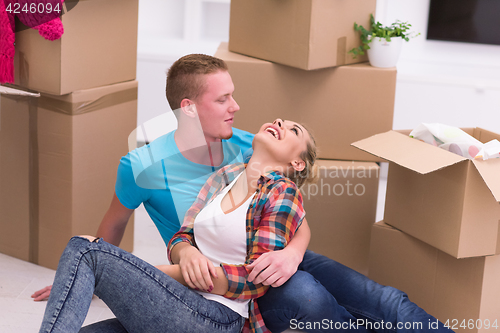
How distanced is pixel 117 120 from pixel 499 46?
2.04 meters

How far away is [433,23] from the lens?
2.73m

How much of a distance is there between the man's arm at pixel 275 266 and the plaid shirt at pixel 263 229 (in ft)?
0.06

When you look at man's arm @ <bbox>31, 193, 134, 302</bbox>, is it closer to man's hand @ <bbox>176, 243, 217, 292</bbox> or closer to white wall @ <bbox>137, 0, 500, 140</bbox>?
man's hand @ <bbox>176, 243, 217, 292</bbox>

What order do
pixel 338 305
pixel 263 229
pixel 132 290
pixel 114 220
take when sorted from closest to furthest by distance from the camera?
pixel 132 290 < pixel 263 229 < pixel 338 305 < pixel 114 220

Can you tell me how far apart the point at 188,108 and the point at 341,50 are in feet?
2.08


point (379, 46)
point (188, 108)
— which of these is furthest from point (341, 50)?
point (188, 108)

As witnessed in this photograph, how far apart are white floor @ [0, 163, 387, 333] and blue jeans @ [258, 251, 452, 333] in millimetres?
562

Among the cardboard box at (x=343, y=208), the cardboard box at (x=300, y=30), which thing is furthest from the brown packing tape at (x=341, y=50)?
the cardboard box at (x=343, y=208)

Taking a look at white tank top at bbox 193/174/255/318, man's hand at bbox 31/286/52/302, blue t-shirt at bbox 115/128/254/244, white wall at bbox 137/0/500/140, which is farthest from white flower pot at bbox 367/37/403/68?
man's hand at bbox 31/286/52/302

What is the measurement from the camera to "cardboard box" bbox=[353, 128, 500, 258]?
4.05ft

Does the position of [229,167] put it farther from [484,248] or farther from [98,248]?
[484,248]

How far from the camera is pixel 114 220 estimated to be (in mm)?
1376

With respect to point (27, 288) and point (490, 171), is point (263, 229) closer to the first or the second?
point (490, 171)

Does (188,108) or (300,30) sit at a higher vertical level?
(300,30)
